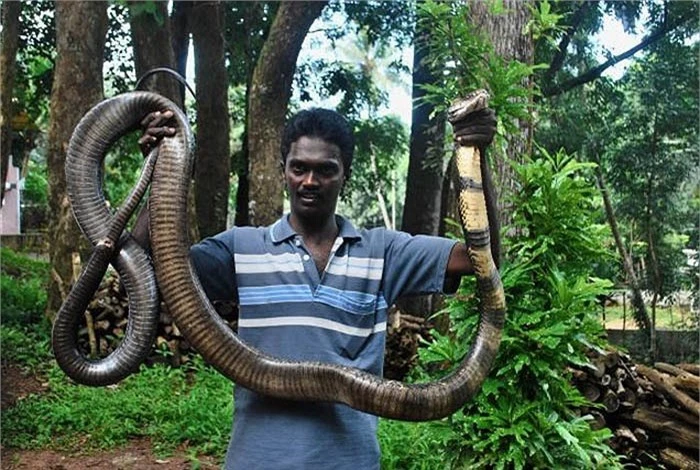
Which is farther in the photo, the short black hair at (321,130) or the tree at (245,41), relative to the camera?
the tree at (245,41)

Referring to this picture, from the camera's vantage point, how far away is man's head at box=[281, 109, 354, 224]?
214 centimetres

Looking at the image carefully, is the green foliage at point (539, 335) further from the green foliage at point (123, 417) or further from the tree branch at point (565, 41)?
the tree branch at point (565, 41)

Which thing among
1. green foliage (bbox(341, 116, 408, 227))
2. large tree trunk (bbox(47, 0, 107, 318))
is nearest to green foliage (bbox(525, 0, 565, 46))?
large tree trunk (bbox(47, 0, 107, 318))

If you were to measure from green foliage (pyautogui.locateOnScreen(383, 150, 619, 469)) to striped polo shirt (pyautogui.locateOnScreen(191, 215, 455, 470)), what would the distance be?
1052 millimetres

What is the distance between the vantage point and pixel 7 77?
301 inches

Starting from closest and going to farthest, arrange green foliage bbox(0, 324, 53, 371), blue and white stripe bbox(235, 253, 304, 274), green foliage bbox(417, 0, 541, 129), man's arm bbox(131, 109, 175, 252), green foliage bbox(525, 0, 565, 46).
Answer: blue and white stripe bbox(235, 253, 304, 274), man's arm bbox(131, 109, 175, 252), green foliage bbox(417, 0, 541, 129), green foliage bbox(525, 0, 565, 46), green foliage bbox(0, 324, 53, 371)

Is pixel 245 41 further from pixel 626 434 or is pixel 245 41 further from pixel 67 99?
pixel 626 434

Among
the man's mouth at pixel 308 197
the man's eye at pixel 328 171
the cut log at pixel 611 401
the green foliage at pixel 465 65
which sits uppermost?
the green foliage at pixel 465 65

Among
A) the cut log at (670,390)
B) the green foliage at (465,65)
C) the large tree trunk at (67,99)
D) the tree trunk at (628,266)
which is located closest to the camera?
the green foliage at (465,65)

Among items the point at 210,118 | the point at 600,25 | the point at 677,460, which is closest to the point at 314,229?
the point at 677,460

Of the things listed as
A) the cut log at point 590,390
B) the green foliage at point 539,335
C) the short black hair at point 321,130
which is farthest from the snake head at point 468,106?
the cut log at point 590,390

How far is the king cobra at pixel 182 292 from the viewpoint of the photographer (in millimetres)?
2053

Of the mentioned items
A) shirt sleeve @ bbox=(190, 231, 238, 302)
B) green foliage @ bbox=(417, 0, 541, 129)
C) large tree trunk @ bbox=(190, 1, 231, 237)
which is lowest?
shirt sleeve @ bbox=(190, 231, 238, 302)

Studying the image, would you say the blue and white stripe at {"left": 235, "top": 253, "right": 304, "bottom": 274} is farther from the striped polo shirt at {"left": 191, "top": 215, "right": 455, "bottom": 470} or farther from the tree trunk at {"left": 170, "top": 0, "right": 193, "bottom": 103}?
the tree trunk at {"left": 170, "top": 0, "right": 193, "bottom": 103}
